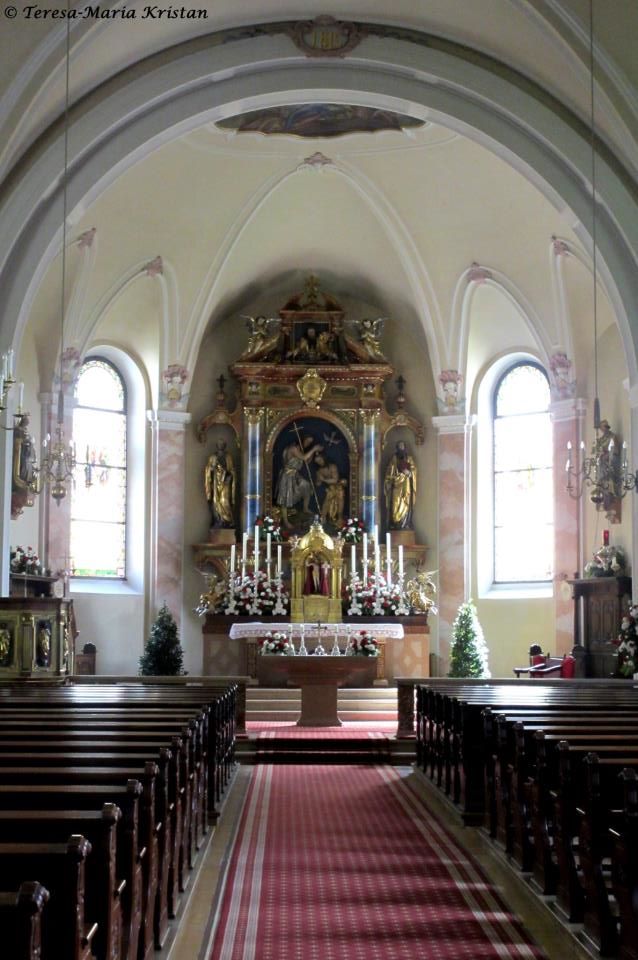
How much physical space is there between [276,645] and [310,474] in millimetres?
4893

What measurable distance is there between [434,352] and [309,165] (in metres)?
3.94

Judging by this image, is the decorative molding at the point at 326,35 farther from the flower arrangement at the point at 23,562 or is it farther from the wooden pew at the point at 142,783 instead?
the wooden pew at the point at 142,783

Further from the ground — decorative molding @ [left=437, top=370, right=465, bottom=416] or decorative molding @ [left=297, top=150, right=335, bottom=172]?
decorative molding @ [left=297, top=150, right=335, bottom=172]

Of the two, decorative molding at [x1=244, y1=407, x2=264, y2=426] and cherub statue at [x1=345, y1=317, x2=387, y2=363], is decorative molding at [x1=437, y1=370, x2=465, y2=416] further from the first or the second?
decorative molding at [x1=244, y1=407, x2=264, y2=426]

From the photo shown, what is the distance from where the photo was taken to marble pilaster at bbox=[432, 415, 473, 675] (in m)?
20.9

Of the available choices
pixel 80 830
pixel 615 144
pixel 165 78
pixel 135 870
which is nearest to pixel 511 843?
pixel 135 870

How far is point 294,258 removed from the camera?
21625 millimetres

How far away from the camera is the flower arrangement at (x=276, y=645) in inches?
666

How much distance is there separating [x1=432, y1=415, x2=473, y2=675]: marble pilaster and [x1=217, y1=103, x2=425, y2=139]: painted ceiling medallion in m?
5.37

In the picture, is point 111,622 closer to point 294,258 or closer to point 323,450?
point 323,450

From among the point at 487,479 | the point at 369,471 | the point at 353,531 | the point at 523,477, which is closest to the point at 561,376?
the point at 523,477

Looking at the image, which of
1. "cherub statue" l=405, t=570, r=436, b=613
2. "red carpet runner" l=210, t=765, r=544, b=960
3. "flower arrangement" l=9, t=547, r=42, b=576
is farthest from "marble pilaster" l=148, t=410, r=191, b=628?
"red carpet runner" l=210, t=765, r=544, b=960

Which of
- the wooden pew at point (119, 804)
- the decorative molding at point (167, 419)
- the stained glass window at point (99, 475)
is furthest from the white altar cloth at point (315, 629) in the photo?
the wooden pew at point (119, 804)

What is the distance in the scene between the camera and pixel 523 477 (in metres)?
21.5
